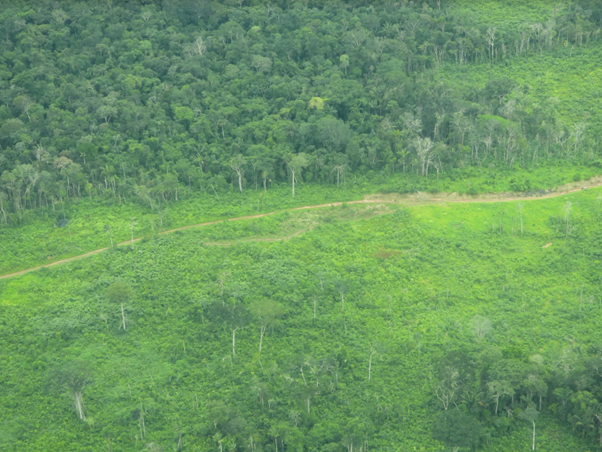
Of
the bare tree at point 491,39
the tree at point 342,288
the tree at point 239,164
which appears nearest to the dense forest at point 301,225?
the tree at point 239,164

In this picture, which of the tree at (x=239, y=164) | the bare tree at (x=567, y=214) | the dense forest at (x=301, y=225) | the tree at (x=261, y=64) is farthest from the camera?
the tree at (x=261, y=64)

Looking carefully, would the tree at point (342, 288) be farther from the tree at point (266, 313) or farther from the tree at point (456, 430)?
the tree at point (456, 430)

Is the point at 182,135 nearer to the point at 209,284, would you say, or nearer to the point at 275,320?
the point at 209,284

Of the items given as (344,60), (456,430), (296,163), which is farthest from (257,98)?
(456,430)

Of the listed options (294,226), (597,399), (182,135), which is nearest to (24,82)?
(182,135)

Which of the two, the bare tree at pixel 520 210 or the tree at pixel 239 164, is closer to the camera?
the bare tree at pixel 520 210
